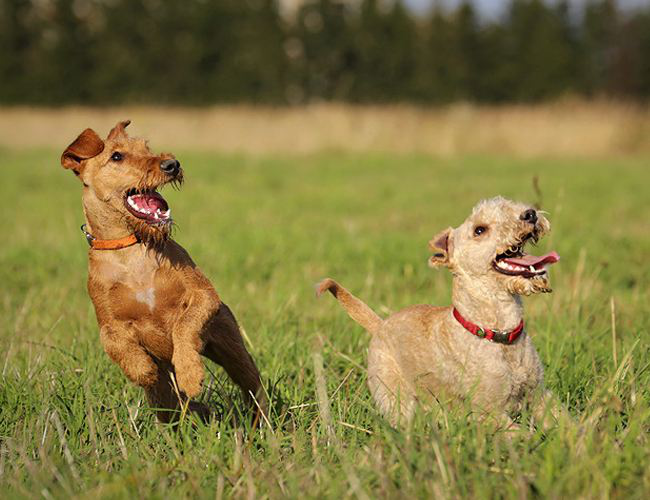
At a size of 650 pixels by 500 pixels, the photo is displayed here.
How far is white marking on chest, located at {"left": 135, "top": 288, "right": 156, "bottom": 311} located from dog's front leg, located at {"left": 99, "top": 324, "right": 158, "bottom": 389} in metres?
0.14

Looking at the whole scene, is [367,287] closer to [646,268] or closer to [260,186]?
[646,268]

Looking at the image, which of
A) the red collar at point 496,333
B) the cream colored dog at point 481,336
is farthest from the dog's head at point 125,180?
the red collar at point 496,333

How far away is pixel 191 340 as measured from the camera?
10.1ft

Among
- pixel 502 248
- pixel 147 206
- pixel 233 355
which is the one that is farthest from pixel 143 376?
pixel 502 248

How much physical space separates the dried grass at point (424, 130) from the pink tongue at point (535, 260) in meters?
15.5

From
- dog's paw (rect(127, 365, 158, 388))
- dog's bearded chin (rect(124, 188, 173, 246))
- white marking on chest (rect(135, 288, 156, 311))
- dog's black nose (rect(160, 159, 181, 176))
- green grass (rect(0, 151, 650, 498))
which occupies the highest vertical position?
dog's black nose (rect(160, 159, 181, 176))

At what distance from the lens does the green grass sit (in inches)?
100

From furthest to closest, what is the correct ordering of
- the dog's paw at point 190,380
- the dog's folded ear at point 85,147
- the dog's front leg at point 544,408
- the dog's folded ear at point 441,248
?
the dog's folded ear at point 441,248 → the dog's folded ear at point 85,147 → the dog's front leg at point 544,408 → the dog's paw at point 190,380

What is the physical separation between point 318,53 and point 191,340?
29766mm

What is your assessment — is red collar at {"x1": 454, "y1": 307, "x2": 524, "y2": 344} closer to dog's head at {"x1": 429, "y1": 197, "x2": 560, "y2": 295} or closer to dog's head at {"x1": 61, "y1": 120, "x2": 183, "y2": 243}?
dog's head at {"x1": 429, "y1": 197, "x2": 560, "y2": 295}

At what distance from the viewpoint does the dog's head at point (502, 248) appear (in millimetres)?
3268

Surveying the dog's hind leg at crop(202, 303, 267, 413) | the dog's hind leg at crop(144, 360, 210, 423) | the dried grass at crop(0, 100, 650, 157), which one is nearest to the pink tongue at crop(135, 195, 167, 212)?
the dog's hind leg at crop(202, 303, 267, 413)

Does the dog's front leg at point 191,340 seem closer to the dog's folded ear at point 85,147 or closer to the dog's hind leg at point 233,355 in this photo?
the dog's hind leg at point 233,355

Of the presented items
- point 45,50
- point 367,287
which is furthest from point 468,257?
point 45,50
